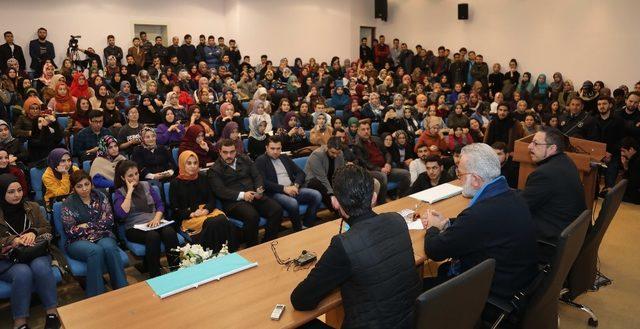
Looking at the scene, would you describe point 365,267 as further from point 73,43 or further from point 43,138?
point 73,43

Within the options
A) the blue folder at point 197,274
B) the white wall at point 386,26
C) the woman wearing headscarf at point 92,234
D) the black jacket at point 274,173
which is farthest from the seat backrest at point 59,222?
the white wall at point 386,26

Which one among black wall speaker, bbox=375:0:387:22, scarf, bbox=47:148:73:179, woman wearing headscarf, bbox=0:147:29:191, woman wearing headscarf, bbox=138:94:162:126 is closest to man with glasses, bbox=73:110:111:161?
woman wearing headscarf, bbox=0:147:29:191

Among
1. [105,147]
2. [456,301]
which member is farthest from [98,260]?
[456,301]

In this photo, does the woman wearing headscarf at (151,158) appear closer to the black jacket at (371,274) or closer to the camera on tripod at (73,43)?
the black jacket at (371,274)

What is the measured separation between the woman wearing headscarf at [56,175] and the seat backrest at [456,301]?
155 inches

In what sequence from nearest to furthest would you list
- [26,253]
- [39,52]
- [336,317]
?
[336,317] → [26,253] → [39,52]

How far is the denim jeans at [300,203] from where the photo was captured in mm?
5262

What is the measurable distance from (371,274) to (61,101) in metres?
7.54

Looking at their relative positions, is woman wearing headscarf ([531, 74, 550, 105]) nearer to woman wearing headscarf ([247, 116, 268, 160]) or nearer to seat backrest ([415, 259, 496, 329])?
woman wearing headscarf ([247, 116, 268, 160])

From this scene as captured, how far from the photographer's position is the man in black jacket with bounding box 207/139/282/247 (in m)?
4.84

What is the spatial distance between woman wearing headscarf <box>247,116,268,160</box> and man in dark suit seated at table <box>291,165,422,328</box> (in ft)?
15.5

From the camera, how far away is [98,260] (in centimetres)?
384

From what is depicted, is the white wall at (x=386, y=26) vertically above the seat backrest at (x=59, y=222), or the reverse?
the white wall at (x=386, y=26)

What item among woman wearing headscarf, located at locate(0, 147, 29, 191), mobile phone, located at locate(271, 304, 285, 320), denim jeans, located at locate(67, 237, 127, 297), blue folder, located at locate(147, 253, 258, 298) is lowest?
denim jeans, located at locate(67, 237, 127, 297)
